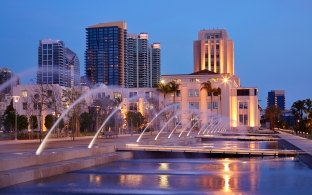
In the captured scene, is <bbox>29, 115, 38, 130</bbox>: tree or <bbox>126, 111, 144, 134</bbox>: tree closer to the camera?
<bbox>29, 115, 38, 130</bbox>: tree

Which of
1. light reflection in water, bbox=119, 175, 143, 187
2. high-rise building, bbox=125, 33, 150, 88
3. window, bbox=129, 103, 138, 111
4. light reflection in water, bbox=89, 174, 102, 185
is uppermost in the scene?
high-rise building, bbox=125, 33, 150, 88

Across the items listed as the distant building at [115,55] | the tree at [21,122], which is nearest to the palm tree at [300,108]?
the distant building at [115,55]

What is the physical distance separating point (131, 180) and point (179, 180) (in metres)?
1.70

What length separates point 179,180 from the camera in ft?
62.6

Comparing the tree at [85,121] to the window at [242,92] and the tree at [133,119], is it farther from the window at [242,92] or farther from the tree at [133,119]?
the window at [242,92]

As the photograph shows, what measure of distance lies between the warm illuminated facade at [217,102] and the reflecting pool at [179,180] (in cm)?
7907

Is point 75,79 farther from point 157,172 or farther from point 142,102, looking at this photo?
point 157,172

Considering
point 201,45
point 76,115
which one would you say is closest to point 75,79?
point 76,115

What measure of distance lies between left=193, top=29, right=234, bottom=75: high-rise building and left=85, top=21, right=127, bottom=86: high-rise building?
26233 mm

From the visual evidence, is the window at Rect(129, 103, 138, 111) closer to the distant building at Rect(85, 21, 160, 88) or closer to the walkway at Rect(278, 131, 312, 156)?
the walkway at Rect(278, 131, 312, 156)

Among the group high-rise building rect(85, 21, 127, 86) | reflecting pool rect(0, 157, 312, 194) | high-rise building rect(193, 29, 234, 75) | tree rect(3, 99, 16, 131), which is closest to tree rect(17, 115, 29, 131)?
tree rect(3, 99, 16, 131)

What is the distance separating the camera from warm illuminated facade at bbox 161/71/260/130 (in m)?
112

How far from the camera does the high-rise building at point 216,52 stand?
554 feet

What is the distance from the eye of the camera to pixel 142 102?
10025 centimetres
